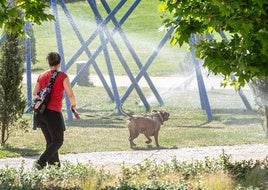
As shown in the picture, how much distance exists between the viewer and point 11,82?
12906 mm

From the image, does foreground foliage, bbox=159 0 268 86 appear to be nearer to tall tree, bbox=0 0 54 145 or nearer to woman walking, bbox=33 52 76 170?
woman walking, bbox=33 52 76 170

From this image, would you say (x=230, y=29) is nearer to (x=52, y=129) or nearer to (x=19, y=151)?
(x=52, y=129)

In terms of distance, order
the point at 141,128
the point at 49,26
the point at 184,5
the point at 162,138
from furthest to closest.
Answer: the point at 49,26 → the point at 162,138 → the point at 141,128 → the point at 184,5

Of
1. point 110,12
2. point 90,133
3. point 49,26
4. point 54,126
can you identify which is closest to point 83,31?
point 49,26

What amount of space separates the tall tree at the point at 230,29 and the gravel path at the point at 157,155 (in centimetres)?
237

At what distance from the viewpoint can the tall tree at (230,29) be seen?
7793 millimetres

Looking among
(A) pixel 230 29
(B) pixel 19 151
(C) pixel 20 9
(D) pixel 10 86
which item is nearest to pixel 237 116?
(D) pixel 10 86

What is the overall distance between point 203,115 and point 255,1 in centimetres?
968

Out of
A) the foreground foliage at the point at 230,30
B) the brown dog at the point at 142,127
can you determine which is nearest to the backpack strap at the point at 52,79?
the foreground foliage at the point at 230,30

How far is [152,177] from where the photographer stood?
8539 millimetres

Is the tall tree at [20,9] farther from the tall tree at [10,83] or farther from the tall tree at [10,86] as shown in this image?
the tall tree at [10,86]

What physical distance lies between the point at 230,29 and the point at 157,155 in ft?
11.7

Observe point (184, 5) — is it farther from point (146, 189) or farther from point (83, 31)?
point (83, 31)

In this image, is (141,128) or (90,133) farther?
(90,133)
